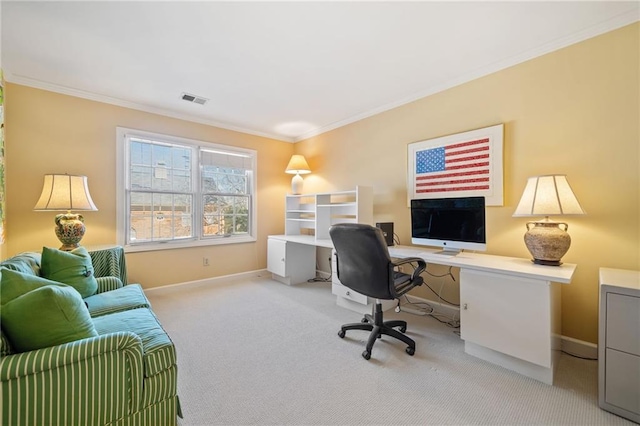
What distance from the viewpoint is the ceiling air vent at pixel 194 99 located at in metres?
3.09

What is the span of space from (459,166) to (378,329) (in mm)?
1778

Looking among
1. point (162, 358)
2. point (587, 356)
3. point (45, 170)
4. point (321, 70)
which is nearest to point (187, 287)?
point (45, 170)

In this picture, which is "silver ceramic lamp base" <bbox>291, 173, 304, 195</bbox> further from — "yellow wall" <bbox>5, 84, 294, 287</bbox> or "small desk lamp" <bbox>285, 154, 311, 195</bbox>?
"yellow wall" <bbox>5, 84, 294, 287</bbox>

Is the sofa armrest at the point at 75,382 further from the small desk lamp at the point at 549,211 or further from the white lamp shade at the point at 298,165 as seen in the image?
the white lamp shade at the point at 298,165

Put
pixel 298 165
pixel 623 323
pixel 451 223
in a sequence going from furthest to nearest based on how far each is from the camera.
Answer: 1. pixel 298 165
2. pixel 451 223
3. pixel 623 323

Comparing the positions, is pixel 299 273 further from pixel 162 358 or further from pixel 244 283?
pixel 162 358

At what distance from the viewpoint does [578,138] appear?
80.7 inches

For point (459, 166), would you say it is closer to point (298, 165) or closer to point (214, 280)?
point (298, 165)

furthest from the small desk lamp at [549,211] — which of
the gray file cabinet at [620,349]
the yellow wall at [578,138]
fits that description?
the gray file cabinet at [620,349]

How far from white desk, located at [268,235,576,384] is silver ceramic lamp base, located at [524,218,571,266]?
0.06m

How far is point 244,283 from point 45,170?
8.43ft

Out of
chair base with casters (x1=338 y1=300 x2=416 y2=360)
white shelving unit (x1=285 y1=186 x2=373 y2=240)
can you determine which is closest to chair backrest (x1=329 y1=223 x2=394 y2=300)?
chair base with casters (x1=338 y1=300 x2=416 y2=360)

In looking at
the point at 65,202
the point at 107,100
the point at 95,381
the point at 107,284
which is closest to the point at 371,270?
the point at 95,381

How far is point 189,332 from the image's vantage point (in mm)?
2432
